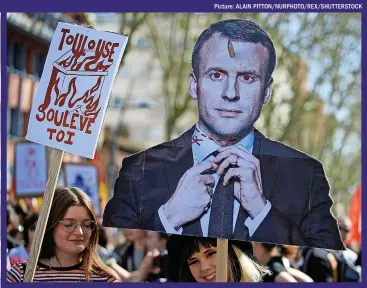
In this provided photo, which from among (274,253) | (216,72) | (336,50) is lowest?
(274,253)

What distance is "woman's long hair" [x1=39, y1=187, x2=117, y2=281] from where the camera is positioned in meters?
8.14

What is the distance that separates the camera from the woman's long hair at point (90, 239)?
8.14 m

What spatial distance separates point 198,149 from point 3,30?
1814 mm

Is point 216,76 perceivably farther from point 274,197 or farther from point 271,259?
point 271,259

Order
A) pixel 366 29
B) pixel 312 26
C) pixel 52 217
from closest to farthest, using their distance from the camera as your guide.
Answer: pixel 52 217 → pixel 366 29 → pixel 312 26

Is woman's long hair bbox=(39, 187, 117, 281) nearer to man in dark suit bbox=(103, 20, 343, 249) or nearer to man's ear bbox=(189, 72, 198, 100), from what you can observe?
man in dark suit bbox=(103, 20, 343, 249)

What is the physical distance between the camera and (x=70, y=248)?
8086 millimetres

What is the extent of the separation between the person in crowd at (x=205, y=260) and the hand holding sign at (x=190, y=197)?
0.14 meters

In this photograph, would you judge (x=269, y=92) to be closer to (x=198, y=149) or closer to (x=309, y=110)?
(x=198, y=149)

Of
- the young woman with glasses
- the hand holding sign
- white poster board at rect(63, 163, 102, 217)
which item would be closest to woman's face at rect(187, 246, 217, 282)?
the hand holding sign

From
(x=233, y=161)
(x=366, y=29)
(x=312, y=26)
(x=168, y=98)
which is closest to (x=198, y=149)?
(x=233, y=161)

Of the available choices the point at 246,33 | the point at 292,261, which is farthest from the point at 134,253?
the point at 246,33

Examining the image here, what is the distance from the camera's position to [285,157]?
8.63 meters

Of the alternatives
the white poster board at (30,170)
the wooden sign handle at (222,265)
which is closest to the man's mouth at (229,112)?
the wooden sign handle at (222,265)
